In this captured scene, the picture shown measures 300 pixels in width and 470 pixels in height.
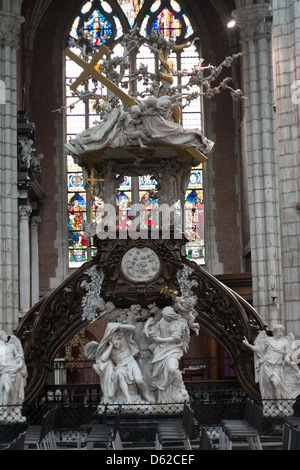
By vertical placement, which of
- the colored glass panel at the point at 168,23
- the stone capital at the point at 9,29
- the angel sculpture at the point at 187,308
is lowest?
the angel sculpture at the point at 187,308

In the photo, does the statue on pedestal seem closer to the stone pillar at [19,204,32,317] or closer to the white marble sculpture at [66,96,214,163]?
the white marble sculpture at [66,96,214,163]

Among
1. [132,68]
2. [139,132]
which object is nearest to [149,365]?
[139,132]

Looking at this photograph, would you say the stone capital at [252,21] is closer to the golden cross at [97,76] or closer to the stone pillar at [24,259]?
the stone pillar at [24,259]

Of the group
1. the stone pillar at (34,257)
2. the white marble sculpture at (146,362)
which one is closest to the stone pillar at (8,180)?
the stone pillar at (34,257)

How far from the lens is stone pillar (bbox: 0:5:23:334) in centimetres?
2145

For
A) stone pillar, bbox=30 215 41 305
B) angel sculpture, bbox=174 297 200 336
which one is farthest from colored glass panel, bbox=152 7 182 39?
angel sculpture, bbox=174 297 200 336

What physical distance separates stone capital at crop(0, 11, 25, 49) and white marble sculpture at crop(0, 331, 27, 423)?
1032 centimetres

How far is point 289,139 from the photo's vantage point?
51.2 ft

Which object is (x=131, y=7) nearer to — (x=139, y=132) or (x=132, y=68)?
(x=132, y=68)

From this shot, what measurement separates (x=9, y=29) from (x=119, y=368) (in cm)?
1158

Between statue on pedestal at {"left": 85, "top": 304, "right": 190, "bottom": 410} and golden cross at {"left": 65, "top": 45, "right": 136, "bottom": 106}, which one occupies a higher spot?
golden cross at {"left": 65, "top": 45, "right": 136, "bottom": 106}

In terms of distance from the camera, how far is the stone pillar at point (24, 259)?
24453 mm

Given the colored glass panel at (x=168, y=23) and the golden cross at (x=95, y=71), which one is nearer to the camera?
the golden cross at (x=95, y=71)

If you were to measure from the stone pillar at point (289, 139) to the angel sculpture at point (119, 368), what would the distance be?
2.59 meters
